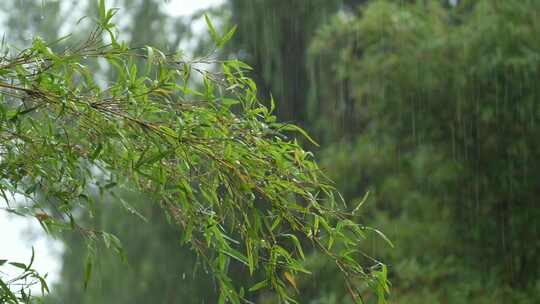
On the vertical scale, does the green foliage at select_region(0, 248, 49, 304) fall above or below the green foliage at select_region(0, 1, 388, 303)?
below

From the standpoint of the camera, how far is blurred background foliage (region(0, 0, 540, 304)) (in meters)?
4.04

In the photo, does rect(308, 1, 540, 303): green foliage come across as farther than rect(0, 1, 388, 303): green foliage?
Yes

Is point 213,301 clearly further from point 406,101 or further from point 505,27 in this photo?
point 505,27

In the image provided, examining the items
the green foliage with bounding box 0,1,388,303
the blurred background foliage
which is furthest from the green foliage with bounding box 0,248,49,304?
the blurred background foliage

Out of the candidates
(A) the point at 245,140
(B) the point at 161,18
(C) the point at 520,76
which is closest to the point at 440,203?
(C) the point at 520,76

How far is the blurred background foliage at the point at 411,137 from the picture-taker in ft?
13.3

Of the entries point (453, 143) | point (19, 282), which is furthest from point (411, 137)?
point (19, 282)

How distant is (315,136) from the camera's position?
18.1 ft

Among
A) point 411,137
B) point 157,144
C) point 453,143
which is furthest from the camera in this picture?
point 411,137

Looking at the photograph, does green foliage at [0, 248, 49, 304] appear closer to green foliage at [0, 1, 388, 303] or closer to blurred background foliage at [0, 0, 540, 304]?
green foliage at [0, 1, 388, 303]

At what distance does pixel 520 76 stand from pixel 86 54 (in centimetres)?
305

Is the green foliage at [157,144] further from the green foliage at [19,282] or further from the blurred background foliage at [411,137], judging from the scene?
the blurred background foliage at [411,137]

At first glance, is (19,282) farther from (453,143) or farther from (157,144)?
(453,143)

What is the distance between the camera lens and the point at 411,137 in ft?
14.8
